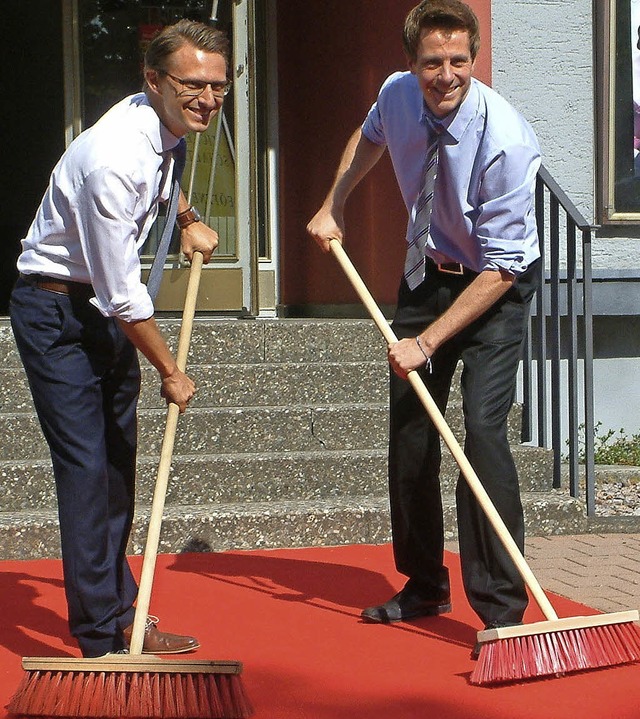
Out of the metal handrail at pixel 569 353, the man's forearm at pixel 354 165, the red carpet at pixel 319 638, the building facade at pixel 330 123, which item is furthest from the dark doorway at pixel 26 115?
the man's forearm at pixel 354 165

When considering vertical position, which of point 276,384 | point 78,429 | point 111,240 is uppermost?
point 111,240

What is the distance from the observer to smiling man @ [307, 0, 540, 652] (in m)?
3.71

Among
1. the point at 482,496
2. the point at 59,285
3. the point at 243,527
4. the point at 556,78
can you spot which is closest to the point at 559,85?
the point at 556,78

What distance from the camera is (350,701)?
3303mm

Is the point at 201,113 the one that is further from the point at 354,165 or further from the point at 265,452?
the point at 265,452

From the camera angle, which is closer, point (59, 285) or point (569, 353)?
point (59, 285)

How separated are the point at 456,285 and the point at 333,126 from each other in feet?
13.6

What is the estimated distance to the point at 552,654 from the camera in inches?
134

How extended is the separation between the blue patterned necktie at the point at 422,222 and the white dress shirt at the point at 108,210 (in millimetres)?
832

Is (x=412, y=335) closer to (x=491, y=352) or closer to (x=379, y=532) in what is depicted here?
(x=491, y=352)

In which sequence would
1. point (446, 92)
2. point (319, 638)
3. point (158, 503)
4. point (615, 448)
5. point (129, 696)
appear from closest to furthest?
point (129, 696) < point (158, 503) < point (446, 92) < point (319, 638) < point (615, 448)

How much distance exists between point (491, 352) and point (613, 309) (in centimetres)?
381

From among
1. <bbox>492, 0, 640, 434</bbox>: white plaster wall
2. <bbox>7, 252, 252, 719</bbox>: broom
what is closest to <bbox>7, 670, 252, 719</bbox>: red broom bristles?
<bbox>7, 252, 252, 719</bbox>: broom

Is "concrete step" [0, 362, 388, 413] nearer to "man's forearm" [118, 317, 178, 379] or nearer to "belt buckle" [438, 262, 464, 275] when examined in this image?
"belt buckle" [438, 262, 464, 275]
